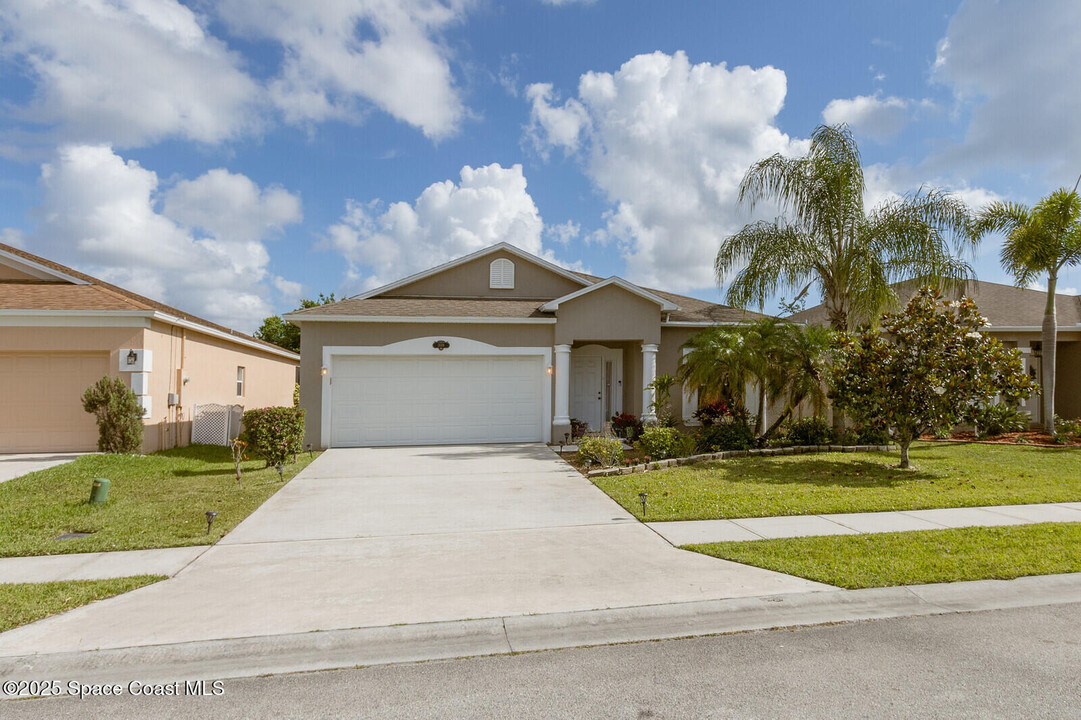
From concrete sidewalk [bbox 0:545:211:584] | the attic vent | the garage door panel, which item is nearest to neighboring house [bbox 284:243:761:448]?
the attic vent

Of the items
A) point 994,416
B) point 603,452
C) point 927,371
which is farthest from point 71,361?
point 994,416

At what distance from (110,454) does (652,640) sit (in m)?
11.4

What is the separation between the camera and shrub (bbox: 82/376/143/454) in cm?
1114

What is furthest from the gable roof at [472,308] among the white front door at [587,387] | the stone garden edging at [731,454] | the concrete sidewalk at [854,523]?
the concrete sidewalk at [854,523]

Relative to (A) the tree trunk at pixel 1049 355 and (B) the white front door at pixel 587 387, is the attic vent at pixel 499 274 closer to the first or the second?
(B) the white front door at pixel 587 387

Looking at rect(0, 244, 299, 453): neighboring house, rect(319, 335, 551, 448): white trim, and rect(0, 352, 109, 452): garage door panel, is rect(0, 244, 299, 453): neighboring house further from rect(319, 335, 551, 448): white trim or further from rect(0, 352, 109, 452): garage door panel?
rect(319, 335, 551, 448): white trim

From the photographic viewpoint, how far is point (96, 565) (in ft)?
17.5

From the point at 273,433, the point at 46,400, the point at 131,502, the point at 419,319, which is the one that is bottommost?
the point at 131,502

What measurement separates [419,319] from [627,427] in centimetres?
595

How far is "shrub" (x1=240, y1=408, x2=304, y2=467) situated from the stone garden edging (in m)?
5.72

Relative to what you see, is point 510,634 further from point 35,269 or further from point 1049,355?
point 1049,355

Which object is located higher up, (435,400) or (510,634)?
(435,400)

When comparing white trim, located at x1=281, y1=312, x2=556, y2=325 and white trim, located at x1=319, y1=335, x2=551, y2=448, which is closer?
white trim, located at x1=281, y1=312, x2=556, y2=325

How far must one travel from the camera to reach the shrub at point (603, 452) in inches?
419
